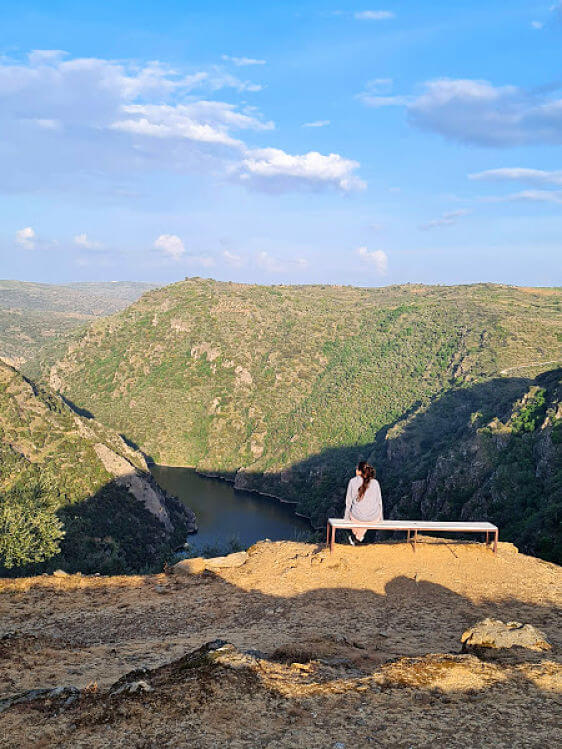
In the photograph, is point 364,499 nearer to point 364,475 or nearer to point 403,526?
point 364,475

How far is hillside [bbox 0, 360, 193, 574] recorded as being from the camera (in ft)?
97.5

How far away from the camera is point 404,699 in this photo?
21.4ft

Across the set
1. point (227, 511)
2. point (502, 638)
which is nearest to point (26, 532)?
point (502, 638)

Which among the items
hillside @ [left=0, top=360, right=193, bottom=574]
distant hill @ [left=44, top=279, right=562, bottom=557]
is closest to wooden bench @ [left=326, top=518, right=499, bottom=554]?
hillside @ [left=0, top=360, right=193, bottom=574]

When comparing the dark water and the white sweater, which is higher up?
the white sweater

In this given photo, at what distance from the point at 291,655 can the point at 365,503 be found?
15.7 ft

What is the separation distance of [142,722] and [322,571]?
7.17 metres

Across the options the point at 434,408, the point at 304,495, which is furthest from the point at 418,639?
the point at 304,495

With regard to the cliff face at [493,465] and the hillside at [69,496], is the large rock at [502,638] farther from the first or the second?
the hillside at [69,496]

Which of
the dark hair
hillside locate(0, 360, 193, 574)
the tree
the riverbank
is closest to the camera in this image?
the dark hair

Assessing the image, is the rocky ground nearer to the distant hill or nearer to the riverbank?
the distant hill

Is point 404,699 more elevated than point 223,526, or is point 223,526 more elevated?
point 404,699

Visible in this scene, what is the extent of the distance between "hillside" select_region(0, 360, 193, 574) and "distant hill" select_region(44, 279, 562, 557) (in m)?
22.0

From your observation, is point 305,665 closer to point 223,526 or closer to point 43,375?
point 223,526
